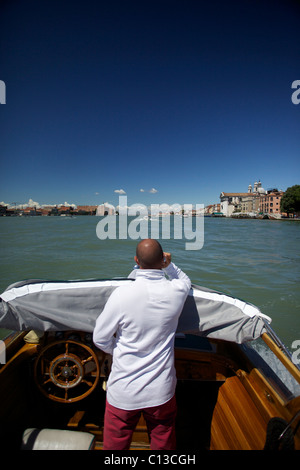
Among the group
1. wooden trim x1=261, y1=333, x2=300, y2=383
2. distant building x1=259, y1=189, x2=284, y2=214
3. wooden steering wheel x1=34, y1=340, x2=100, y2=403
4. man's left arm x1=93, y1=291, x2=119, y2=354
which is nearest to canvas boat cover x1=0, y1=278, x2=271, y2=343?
wooden trim x1=261, y1=333, x2=300, y2=383

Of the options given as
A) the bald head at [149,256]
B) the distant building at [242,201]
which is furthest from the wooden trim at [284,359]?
the distant building at [242,201]

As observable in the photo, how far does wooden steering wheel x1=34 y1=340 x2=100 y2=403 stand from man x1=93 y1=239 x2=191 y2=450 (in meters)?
1.09

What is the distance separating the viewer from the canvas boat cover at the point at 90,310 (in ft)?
6.84

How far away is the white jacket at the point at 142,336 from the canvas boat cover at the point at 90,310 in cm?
66

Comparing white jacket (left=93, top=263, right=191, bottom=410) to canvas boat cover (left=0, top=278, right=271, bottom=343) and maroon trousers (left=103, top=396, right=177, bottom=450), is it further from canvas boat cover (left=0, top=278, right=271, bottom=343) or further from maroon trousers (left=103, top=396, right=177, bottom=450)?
canvas boat cover (left=0, top=278, right=271, bottom=343)

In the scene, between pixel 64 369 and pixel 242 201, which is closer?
pixel 64 369

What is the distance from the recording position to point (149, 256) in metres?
1.48

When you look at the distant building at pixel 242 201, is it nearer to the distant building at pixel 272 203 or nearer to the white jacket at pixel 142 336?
the distant building at pixel 272 203

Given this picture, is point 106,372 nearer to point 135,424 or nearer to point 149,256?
point 135,424

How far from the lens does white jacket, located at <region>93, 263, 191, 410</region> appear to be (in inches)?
52.9

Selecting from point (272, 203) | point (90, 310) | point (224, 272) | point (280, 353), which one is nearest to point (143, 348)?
point (90, 310)

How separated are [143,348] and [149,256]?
0.55 meters

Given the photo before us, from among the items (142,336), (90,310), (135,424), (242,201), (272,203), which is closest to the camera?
(142,336)
